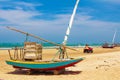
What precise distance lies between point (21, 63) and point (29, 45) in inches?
56.5

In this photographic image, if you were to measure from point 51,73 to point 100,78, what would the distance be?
12.2 ft

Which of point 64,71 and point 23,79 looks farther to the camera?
point 64,71

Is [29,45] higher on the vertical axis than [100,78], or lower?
higher

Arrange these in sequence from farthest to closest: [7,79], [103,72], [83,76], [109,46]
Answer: [109,46] < [103,72] < [83,76] < [7,79]

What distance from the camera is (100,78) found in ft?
55.4

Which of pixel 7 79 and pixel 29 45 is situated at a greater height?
pixel 29 45

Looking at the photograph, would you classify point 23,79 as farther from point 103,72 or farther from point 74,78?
point 103,72

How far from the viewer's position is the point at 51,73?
762 inches

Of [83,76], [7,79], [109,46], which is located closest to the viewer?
[7,79]

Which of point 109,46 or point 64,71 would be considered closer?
point 64,71

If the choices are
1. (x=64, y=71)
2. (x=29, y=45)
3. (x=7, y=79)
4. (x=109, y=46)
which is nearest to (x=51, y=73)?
(x=64, y=71)

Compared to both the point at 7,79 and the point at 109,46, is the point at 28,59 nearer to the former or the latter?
the point at 7,79

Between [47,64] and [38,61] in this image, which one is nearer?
[47,64]

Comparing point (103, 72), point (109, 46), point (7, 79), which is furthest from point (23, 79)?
point (109, 46)
